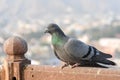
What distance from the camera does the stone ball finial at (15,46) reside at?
362 centimetres

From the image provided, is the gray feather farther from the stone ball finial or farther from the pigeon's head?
the stone ball finial

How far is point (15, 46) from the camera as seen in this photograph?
11.9 feet

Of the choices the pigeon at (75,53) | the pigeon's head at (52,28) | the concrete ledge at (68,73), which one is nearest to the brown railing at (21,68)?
the concrete ledge at (68,73)

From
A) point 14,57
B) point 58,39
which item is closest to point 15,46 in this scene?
point 14,57

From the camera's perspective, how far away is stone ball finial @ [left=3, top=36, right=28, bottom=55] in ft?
11.9

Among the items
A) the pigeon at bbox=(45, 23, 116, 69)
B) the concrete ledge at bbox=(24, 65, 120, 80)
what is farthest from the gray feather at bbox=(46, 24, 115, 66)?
the concrete ledge at bbox=(24, 65, 120, 80)

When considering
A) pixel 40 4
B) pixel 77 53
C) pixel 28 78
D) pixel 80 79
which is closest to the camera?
pixel 80 79

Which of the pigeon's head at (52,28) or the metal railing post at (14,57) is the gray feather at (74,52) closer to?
the pigeon's head at (52,28)

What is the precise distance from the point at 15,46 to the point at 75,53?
0.48m

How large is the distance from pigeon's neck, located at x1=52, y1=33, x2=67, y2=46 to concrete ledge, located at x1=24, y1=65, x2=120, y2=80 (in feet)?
0.98

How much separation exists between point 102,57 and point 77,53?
19 cm

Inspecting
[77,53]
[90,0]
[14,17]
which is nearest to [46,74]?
[77,53]

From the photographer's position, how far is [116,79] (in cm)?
317

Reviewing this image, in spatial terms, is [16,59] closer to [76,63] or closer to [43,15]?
[76,63]
